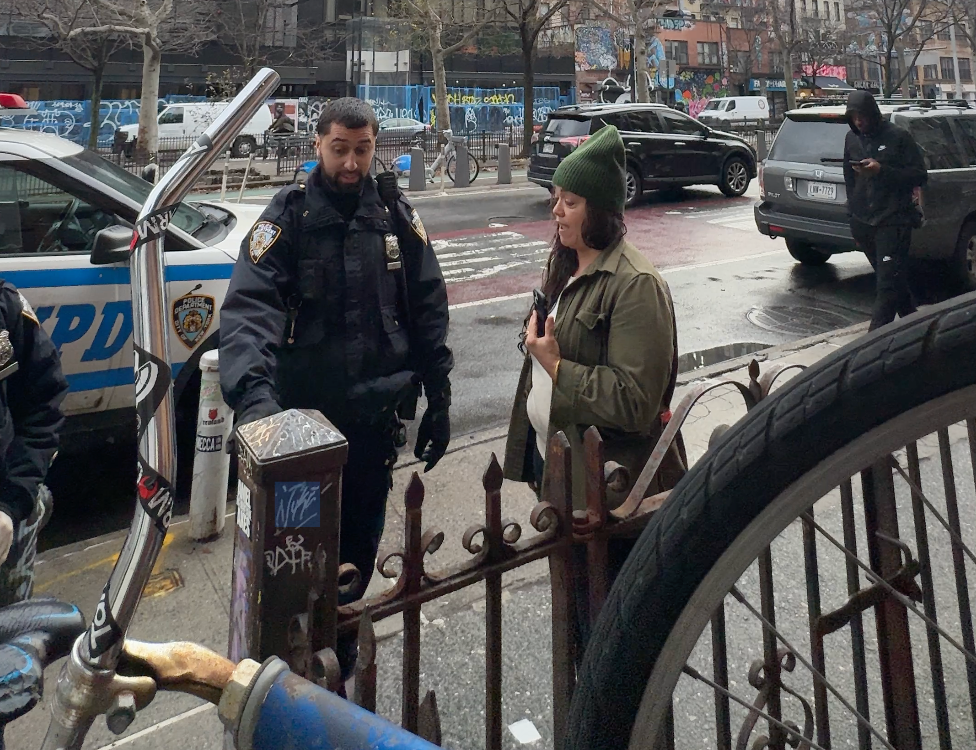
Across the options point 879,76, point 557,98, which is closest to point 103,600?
point 557,98

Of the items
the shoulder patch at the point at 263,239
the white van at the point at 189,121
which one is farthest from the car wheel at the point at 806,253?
the white van at the point at 189,121

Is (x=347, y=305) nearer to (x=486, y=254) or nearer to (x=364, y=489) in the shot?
(x=364, y=489)

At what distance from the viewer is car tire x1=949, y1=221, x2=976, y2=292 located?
27.3 feet

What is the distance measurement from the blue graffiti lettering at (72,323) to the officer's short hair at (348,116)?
215cm

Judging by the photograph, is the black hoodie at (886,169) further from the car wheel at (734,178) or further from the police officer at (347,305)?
the car wheel at (734,178)

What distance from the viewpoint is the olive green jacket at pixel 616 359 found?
2.21 meters

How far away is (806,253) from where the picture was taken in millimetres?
10047

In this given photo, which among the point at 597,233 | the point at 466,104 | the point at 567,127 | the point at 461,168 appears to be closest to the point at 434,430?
the point at 597,233

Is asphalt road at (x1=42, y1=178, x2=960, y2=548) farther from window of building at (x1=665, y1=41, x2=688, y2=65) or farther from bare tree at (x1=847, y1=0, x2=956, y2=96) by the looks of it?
window of building at (x1=665, y1=41, x2=688, y2=65)

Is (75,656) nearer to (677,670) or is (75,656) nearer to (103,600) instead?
(103,600)

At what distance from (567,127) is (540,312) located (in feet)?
43.7

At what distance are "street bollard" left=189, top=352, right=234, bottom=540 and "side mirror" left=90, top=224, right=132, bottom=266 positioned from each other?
2.26 feet

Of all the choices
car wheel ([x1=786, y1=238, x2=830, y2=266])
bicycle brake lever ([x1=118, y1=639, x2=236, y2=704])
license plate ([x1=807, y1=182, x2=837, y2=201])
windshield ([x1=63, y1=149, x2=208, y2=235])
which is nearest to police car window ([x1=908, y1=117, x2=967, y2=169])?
license plate ([x1=807, y1=182, x2=837, y2=201])

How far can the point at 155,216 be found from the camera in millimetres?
1292
